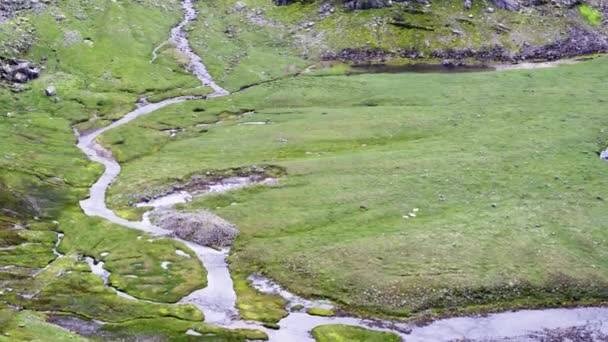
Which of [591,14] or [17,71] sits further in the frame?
[591,14]

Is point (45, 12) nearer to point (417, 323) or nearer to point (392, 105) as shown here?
point (392, 105)

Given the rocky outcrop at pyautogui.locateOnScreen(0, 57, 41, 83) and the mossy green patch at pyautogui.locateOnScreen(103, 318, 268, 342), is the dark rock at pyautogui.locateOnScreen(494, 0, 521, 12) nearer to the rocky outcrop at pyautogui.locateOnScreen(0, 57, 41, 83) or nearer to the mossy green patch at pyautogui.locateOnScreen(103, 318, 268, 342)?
the rocky outcrop at pyautogui.locateOnScreen(0, 57, 41, 83)

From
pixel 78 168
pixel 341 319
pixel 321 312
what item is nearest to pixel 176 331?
pixel 321 312

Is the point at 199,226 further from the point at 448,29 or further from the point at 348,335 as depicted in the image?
the point at 448,29

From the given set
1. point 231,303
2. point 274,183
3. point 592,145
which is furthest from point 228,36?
point 231,303

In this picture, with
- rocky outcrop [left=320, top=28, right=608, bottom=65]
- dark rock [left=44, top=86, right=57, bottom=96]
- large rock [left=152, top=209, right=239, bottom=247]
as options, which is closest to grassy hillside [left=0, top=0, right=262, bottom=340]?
dark rock [left=44, top=86, right=57, bottom=96]

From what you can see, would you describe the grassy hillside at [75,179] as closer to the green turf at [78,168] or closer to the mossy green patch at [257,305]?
the green turf at [78,168]
